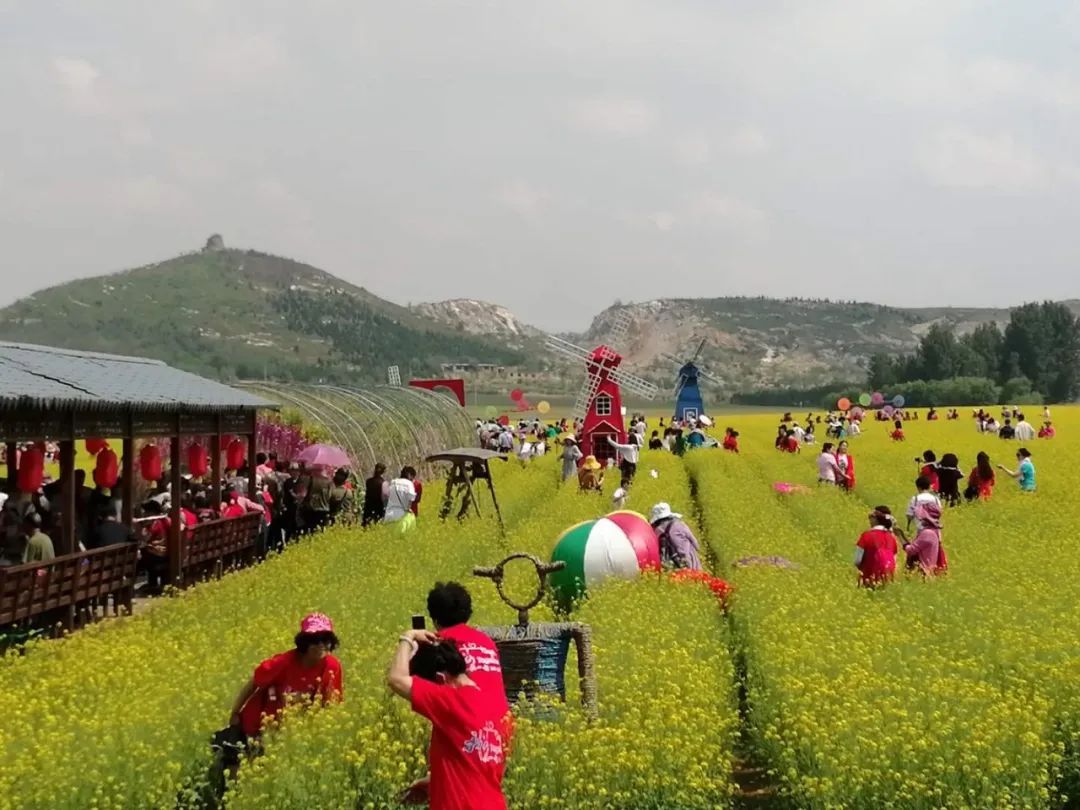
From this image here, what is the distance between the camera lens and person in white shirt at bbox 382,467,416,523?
1995 cm

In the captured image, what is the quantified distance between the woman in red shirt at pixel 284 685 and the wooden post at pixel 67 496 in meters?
7.88

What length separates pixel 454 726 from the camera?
584cm

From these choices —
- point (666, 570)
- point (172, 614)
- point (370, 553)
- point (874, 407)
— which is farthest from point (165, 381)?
point (874, 407)

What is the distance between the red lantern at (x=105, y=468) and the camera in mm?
18312

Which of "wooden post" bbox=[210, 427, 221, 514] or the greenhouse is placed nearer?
"wooden post" bbox=[210, 427, 221, 514]

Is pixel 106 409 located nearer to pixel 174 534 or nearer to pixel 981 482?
pixel 174 534

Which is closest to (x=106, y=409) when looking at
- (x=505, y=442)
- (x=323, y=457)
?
(x=323, y=457)

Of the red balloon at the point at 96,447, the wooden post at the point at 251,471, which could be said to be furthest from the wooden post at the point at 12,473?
the wooden post at the point at 251,471

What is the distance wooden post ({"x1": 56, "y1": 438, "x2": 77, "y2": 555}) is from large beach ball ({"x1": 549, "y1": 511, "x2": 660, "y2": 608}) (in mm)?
5560

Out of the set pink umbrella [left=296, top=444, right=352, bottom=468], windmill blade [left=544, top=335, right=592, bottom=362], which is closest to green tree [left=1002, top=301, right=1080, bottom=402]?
windmill blade [left=544, top=335, right=592, bottom=362]

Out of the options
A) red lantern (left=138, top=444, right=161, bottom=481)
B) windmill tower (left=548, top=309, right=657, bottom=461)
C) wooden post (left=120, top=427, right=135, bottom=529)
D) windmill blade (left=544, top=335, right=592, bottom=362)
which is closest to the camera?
wooden post (left=120, top=427, right=135, bottom=529)

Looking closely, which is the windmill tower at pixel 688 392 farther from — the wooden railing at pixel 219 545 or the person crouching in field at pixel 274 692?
the person crouching in field at pixel 274 692

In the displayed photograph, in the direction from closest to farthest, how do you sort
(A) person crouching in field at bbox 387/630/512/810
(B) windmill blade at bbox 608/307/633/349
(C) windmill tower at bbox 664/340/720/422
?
(A) person crouching in field at bbox 387/630/512/810 → (B) windmill blade at bbox 608/307/633/349 → (C) windmill tower at bbox 664/340/720/422

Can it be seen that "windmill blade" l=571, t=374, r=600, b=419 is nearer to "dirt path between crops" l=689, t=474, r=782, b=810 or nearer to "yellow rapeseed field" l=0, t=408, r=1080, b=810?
"yellow rapeseed field" l=0, t=408, r=1080, b=810
